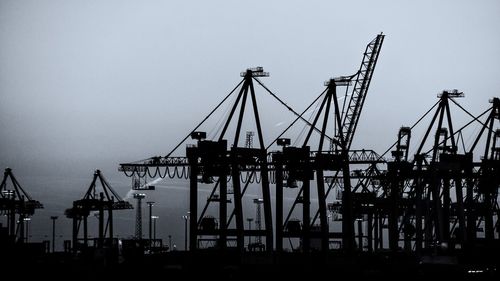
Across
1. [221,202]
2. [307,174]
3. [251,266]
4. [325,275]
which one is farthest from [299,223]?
[325,275]

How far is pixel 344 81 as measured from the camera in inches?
3767

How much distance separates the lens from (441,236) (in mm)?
93125

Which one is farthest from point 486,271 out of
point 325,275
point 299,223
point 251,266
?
point 299,223

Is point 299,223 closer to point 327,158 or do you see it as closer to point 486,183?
point 327,158

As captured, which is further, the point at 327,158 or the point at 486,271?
the point at 327,158

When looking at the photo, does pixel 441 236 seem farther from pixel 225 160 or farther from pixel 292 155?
pixel 225 160

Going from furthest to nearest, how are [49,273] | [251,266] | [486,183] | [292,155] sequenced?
[486,183]
[292,155]
[251,266]
[49,273]

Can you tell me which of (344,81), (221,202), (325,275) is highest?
(344,81)

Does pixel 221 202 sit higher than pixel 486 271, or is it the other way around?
pixel 221 202

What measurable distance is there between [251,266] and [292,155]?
700 inches

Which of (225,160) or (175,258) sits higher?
(225,160)

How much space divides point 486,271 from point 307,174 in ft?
92.7

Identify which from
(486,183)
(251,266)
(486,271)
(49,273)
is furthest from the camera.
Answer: (486,183)

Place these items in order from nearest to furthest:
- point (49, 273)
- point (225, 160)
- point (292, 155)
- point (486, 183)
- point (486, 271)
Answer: point (49, 273), point (486, 271), point (225, 160), point (292, 155), point (486, 183)
